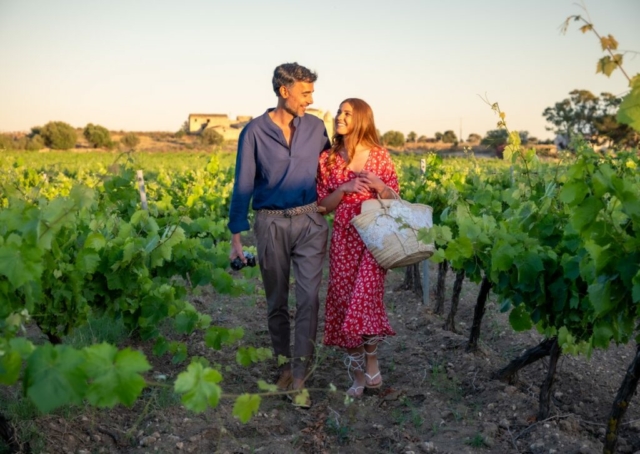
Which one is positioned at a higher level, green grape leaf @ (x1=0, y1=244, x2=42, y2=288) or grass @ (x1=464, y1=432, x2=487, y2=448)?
green grape leaf @ (x1=0, y1=244, x2=42, y2=288)

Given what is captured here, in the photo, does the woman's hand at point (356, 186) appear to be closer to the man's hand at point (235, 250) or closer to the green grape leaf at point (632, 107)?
the man's hand at point (235, 250)

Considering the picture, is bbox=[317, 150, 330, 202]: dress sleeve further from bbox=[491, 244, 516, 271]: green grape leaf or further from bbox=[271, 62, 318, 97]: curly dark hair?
bbox=[491, 244, 516, 271]: green grape leaf

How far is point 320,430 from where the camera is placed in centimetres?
377

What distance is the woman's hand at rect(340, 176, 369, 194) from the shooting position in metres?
4.06

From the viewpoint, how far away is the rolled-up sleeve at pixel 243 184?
13.6 ft

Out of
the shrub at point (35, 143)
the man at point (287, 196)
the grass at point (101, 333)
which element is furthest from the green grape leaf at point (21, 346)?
the shrub at point (35, 143)

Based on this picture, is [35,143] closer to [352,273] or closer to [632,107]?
[352,273]

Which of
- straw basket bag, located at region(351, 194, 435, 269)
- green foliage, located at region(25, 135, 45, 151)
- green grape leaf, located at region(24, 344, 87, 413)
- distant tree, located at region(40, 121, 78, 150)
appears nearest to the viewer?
green grape leaf, located at region(24, 344, 87, 413)

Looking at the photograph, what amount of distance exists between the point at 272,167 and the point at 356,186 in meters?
0.50

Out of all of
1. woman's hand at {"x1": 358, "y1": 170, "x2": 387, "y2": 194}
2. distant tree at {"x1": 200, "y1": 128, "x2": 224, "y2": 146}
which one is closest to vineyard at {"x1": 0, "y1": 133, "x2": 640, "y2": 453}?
woman's hand at {"x1": 358, "y1": 170, "x2": 387, "y2": 194}

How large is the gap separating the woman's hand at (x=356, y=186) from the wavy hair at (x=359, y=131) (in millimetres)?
155

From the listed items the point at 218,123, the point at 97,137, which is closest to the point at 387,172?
the point at 97,137

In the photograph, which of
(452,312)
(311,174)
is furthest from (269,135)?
(452,312)

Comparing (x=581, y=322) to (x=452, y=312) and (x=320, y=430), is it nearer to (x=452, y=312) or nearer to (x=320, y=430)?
(x=320, y=430)
